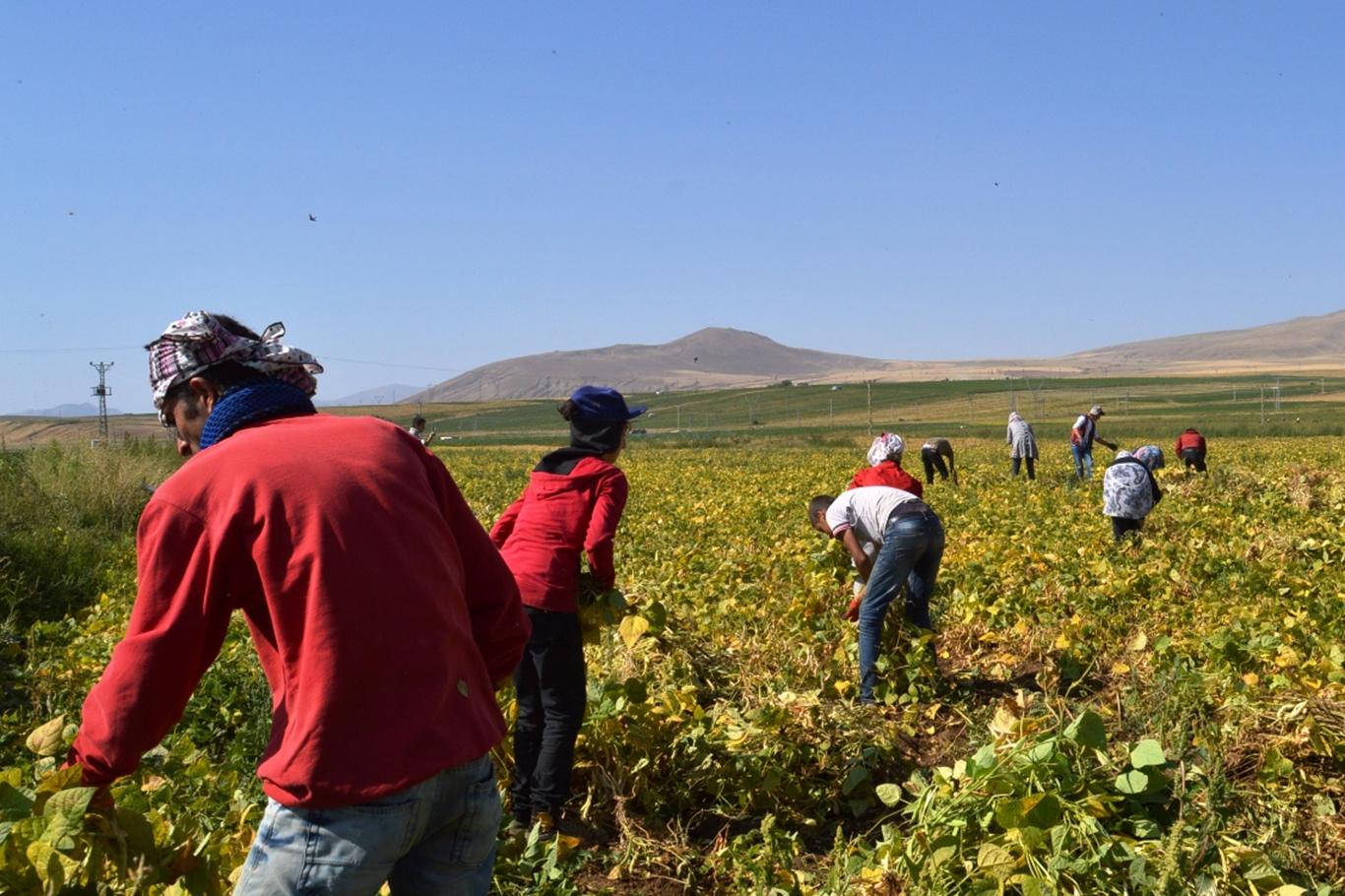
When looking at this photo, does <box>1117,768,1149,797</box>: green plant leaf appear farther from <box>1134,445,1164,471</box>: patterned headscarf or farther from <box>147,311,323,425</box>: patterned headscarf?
<box>1134,445,1164,471</box>: patterned headscarf

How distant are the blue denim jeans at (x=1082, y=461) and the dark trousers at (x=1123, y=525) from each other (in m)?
7.43

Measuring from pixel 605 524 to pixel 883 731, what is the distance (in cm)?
183

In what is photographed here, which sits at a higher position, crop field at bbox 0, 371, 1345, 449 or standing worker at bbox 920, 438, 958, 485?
standing worker at bbox 920, 438, 958, 485

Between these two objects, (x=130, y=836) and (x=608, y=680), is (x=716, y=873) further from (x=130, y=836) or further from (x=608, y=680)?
(x=130, y=836)

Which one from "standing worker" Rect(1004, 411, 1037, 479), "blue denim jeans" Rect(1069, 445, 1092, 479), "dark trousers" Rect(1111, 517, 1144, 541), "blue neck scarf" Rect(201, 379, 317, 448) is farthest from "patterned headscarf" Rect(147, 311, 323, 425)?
"standing worker" Rect(1004, 411, 1037, 479)

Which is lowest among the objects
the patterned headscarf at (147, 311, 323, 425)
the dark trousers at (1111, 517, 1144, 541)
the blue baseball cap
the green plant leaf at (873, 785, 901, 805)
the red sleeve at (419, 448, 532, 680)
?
the dark trousers at (1111, 517, 1144, 541)

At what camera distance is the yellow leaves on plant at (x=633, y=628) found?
4.59m

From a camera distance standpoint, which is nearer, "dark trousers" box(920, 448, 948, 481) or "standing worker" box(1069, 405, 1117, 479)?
"standing worker" box(1069, 405, 1117, 479)

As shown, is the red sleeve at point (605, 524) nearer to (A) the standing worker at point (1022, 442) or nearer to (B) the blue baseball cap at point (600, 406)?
(B) the blue baseball cap at point (600, 406)

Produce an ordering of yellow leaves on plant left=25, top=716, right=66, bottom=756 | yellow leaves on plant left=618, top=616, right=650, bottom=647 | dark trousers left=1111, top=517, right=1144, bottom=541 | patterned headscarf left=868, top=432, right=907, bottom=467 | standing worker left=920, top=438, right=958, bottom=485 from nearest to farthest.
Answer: yellow leaves on plant left=25, top=716, right=66, bottom=756 → yellow leaves on plant left=618, top=616, right=650, bottom=647 → patterned headscarf left=868, top=432, right=907, bottom=467 → dark trousers left=1111, top=517, right=1144, bottom=541 → standing worker left=920, top=438, right=958, bottom=485

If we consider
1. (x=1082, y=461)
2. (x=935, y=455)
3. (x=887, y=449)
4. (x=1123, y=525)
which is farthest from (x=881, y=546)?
(x=1082, y=461)

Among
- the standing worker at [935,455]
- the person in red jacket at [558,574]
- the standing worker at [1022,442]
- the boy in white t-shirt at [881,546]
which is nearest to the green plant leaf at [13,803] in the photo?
the person in red jacket at [558,574]

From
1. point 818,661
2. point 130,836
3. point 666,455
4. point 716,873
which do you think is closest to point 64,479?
point 818,661

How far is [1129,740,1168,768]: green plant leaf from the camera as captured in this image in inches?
131
